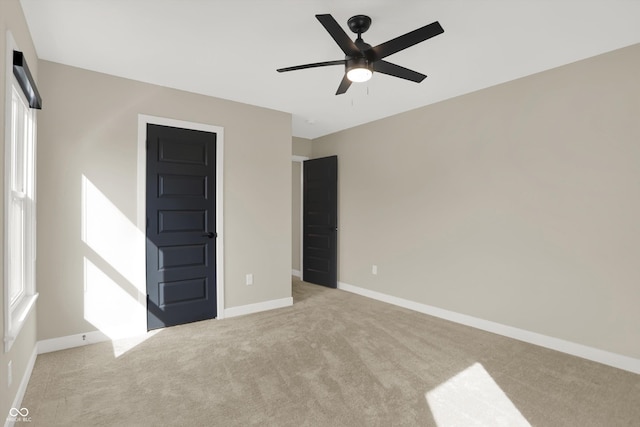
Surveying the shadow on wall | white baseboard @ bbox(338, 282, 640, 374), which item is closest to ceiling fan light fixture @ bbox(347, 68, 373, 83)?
the shadow on wall

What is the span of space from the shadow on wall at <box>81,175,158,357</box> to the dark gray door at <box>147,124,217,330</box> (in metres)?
0.11

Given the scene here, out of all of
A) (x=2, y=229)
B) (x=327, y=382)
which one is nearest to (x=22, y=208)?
(x=2, y=229)

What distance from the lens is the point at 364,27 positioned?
2.39 meters

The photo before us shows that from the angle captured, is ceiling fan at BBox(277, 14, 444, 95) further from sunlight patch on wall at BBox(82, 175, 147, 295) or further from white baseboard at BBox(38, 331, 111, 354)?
white baseboard at BBox(38, 331, 111, 354)

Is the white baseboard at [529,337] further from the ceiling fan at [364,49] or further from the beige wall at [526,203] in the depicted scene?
the ceiling fan at [364,49]

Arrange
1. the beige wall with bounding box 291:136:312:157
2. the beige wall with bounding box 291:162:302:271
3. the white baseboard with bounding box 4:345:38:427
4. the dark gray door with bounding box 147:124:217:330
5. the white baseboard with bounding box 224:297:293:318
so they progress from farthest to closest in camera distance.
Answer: the beige wall with bounding box 291:162:302:271
the beige wall with bounding box 291:136:312:157
the white baseboard with bounding box 224:297:293:318
the dark gray door with bounding box 147:124:217:330
the white baseboard with bounding box 4:345:38:427

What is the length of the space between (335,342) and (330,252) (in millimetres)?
2445

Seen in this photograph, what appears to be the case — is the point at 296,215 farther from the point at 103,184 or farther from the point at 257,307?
the point at 103,184

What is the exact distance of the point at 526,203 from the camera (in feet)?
10.9

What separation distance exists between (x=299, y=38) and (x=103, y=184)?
2.34m

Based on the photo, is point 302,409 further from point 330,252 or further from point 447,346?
point 330,252

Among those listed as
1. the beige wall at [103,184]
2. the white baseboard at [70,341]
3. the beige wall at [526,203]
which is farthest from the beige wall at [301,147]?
the white baseboard at [70,341]

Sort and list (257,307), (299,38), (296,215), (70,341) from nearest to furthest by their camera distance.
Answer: (299,38)
(70,341)
(257,307)
(296,215)

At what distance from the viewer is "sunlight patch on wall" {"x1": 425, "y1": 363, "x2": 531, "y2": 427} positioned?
202 cm
